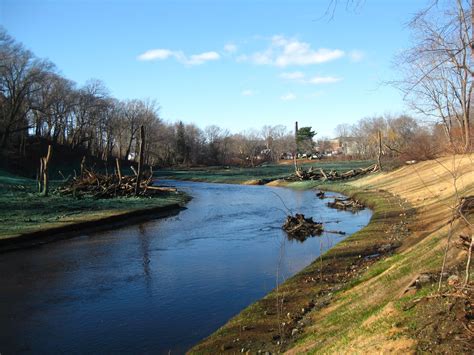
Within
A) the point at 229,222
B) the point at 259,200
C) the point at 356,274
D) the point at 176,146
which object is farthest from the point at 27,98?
the point at 356,274

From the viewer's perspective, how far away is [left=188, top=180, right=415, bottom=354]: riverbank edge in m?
7.51

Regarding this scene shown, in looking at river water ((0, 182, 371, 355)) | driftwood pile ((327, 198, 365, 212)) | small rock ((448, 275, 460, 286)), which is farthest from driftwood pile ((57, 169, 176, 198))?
small rock ((448, 275, 460, 286))

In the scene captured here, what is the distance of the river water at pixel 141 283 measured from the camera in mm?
8805

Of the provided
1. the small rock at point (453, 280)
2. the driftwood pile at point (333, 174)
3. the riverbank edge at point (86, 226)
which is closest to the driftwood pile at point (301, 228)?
the riverbank edge at point (86, 226)

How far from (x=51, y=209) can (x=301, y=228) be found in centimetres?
1414

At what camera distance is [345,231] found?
19.1 meters

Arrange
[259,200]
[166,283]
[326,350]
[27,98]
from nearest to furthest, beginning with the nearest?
1. [326,350]
2. [166,283]
3. [259,200]
4. [27,98]

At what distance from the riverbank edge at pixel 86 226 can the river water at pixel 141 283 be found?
0.78 m

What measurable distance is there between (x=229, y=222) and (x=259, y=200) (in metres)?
11.0

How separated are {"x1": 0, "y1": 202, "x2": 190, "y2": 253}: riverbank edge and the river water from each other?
2.55 ft

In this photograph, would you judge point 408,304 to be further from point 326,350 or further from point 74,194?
point 74,194

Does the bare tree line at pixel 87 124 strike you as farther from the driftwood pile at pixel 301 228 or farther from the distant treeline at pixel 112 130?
the driftwood pile at pixel 301 228

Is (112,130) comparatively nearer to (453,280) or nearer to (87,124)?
(87,124)

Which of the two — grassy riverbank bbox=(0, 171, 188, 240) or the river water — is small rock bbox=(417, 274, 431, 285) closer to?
the river water
